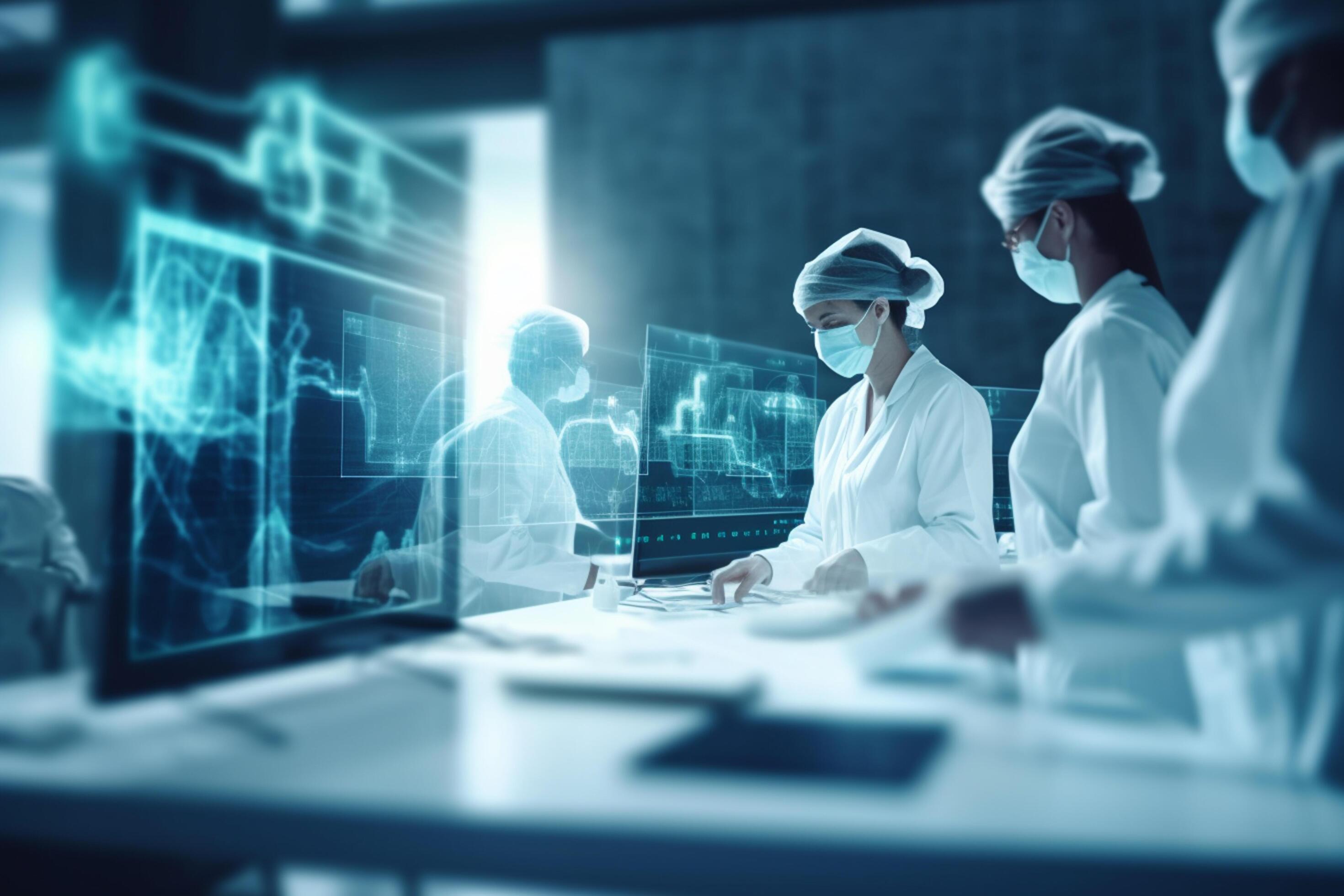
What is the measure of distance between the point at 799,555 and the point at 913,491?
345 millimetres

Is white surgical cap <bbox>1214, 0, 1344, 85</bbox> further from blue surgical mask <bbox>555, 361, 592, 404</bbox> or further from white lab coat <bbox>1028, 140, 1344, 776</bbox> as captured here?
blue surgical mask <bbox>555, 361, 592, 404</bbox>

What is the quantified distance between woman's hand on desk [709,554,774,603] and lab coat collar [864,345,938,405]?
0.57 meters

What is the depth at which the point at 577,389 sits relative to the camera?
2.42 m

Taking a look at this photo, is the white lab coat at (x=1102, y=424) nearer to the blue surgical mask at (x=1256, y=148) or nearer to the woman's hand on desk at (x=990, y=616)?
the blue surgical mask at (x=1256, y=148)

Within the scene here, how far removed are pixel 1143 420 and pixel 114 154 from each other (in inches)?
210

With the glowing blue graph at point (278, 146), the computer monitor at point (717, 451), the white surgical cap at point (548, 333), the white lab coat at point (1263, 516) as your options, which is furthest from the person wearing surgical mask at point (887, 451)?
the glowing blue graph at point (278, 146)

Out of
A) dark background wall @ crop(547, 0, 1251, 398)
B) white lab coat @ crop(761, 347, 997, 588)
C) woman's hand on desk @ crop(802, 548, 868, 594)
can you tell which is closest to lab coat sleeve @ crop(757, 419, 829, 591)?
white lab coat @ crop(761, 347, 997, 588)

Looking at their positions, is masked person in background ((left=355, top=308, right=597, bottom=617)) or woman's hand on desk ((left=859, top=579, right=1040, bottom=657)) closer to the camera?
woman's hand on desk ((left=859, top=579, right=1040, bottom=657))

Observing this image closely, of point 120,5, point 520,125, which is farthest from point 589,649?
point 120,5

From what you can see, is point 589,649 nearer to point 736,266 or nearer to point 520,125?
point 736,266

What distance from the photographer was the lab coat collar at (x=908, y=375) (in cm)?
222

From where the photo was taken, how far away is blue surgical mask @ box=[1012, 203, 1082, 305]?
5.11ft

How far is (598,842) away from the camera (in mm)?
633

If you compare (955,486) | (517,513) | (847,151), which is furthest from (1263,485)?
(847,151)
